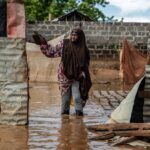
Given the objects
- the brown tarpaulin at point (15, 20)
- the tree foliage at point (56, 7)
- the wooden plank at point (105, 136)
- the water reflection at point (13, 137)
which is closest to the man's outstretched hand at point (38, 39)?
the brown tarpaulin at point (15, 20)

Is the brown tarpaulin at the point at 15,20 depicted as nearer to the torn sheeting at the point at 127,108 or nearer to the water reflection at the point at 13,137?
the water reflection at the point at 13,137

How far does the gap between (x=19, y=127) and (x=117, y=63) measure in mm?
14629

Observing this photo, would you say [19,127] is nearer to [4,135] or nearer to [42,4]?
[4,135]

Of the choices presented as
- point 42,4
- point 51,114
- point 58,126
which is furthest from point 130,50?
point 42,4

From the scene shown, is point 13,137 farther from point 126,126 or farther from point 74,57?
point 74,57

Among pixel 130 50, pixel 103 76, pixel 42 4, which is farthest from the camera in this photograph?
pixel 42 4

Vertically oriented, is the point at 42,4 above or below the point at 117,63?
above

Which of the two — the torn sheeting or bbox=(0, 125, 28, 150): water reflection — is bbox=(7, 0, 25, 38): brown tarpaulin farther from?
the torn sheeting

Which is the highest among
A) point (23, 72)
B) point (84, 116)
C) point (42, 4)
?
point (42, 4)

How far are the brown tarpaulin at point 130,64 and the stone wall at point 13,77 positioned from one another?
12252 millimetres

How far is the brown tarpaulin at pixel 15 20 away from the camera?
8328 millimetres

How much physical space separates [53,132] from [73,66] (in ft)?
6.99

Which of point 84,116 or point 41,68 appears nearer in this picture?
point 84,116

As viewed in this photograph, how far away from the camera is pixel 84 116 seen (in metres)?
10.3
